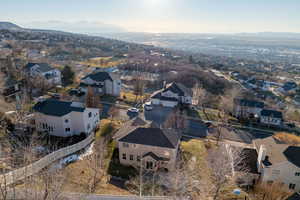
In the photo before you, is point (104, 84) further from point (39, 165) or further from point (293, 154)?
point (293, 154)

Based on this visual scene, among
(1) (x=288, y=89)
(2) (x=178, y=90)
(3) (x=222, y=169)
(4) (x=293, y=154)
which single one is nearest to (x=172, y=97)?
(2) (x=178, y=90)

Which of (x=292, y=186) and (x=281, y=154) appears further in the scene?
(x=281, y=154)

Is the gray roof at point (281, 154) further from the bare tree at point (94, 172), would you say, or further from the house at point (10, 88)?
the house at point (10, 88)

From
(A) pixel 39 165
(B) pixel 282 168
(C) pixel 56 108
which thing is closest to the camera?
(A) pixel 39 165

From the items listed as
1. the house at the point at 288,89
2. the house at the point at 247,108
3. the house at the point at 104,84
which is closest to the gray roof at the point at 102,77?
the house at the point at 104,84

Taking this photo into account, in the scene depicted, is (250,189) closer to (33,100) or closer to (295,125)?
(295,125)

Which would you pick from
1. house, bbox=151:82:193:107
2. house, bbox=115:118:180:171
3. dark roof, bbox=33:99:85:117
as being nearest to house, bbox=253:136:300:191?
house, bbox=115:118:180:171
